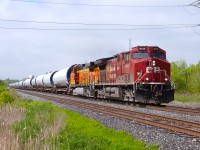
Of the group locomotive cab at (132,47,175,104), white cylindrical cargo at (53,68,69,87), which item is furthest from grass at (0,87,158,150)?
white cylindrical cargo at (53,68,69,87)

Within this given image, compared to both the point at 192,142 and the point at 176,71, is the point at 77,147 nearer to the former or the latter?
the point at 192,142

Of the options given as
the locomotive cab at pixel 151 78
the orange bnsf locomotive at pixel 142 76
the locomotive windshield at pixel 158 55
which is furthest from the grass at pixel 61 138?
the locomotive windshield at pixel 158 55

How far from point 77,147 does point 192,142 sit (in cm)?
301

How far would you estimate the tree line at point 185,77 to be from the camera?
184 ft

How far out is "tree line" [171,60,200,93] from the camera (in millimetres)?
56062

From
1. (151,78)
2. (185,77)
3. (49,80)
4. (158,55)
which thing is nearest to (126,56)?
(158,55)

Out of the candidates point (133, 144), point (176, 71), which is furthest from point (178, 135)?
point (176, 71)

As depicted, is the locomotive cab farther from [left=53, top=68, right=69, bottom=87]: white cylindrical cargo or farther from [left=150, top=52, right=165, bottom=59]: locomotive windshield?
[left=53, top=68, right=69, bottom=87]: white cylindrical cargo

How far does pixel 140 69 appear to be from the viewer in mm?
20328

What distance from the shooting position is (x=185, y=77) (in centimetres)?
6494

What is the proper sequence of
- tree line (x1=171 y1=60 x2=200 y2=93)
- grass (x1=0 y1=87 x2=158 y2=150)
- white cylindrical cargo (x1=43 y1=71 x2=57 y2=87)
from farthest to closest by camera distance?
tree line (x1=171 y1=60 x2=200 y2=93) < white cylindrical cargo (x1=43 y1=71 x2=57 y2=87) < grass (x1=0 y1=87 x2=158 y2=150)

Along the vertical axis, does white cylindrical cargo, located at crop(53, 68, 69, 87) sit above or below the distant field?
above

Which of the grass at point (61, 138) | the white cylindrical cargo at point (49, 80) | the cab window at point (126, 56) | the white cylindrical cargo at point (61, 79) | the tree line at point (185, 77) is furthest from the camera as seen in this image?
the tree line at point (185, 77)

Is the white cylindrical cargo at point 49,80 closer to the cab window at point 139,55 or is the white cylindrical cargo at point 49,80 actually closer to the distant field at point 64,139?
the cab window at point 139,55
